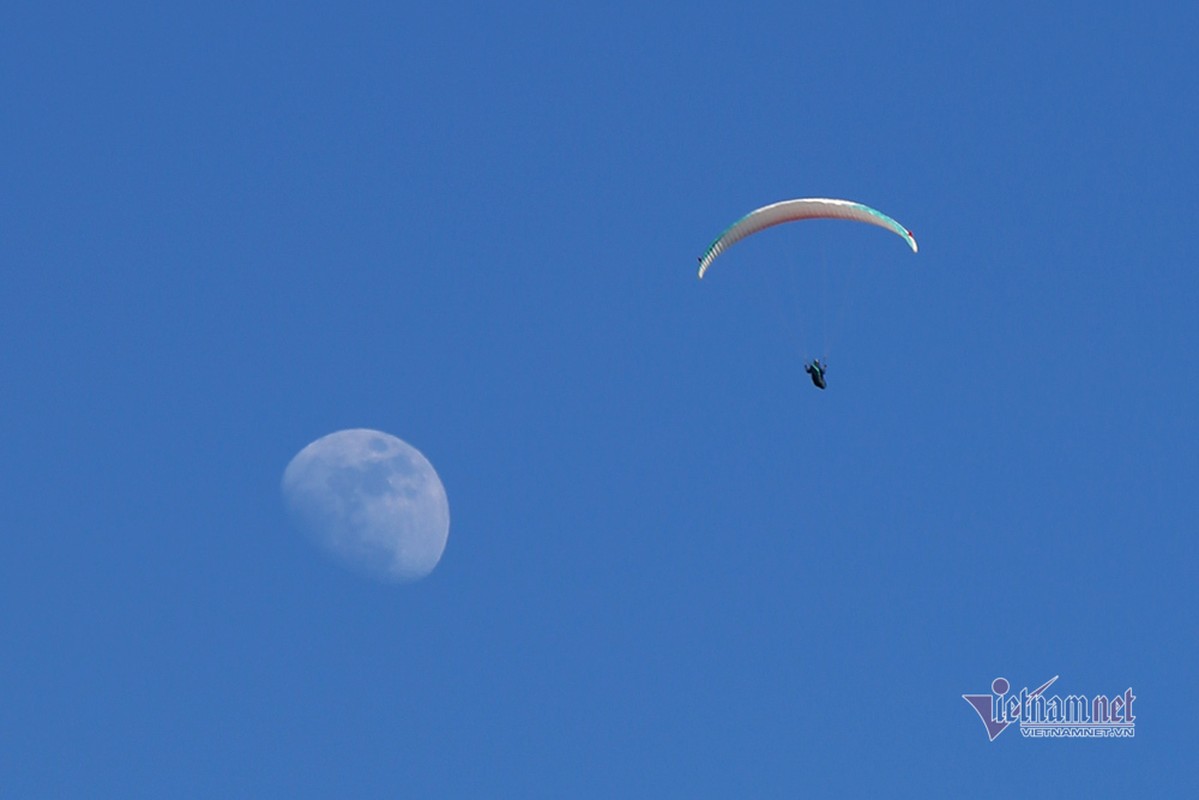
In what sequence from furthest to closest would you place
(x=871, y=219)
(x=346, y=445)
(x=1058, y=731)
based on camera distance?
1. (x=346, y=445)
2. (x=1058, y=731)
3. (x=871, y=219)

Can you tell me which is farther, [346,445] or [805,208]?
[346,445]

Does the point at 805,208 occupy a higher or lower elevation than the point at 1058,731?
higher

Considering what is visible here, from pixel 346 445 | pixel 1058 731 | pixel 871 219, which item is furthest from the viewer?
pixel 346 445

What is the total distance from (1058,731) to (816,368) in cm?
1744

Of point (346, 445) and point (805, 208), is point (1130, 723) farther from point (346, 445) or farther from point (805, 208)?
point (346, 445)

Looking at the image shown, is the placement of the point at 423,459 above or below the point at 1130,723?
above

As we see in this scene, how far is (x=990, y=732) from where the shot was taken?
9462cm

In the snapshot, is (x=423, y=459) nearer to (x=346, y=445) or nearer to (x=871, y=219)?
(x=346, y=445)

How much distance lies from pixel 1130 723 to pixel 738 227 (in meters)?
26.8

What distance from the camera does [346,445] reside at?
98.5 meters

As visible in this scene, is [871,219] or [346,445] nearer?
[871,219]

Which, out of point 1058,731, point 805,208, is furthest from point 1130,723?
point 805,208

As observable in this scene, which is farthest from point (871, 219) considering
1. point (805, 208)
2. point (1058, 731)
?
point (1058, 731)

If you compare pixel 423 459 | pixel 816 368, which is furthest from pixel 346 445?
pixel 816 368
